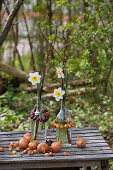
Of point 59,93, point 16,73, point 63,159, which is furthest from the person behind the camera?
point 16,73

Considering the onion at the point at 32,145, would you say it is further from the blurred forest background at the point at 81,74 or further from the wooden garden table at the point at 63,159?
the blurred forest background at the point at 81,74

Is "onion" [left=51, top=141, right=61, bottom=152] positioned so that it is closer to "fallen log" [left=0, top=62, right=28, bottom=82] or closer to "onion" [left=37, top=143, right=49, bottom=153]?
"onion" [left=37, top=143, right=49, bottom=153]

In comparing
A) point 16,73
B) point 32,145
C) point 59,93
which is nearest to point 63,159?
point 32,145

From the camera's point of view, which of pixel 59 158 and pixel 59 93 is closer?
pixel 59 158

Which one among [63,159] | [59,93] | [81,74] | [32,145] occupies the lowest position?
[63,159]

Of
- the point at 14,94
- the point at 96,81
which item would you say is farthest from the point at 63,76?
the point at 14,94

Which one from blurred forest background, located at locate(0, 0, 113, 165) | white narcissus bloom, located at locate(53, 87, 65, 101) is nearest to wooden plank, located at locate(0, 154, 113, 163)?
white narcissus bloom, located at locate(53, 87, 65, 101)

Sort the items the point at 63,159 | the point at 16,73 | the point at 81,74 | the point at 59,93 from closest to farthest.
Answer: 1. the point at 63,159
2. the point at 59,93
3. the point at 81,74
4. the point at 16,73

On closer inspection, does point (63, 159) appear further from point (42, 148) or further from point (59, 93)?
point (59, 93)

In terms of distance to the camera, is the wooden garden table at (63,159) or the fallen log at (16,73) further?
the fallen log at (16,73)

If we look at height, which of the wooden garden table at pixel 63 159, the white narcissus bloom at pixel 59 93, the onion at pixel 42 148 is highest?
the white narcissus bloom at pixel 59 93

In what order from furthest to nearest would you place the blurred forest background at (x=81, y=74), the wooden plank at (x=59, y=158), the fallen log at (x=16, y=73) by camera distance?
the fallen log at (x=16, y=73)
the blurred forest background at (x=81, y=74)
the wooden plank at (x=59, y=158)

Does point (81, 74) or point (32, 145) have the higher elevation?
point (81, 74)

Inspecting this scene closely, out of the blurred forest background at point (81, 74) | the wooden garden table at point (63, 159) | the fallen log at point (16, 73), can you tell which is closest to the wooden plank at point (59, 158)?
the wooden garden table at point (63, 159)
